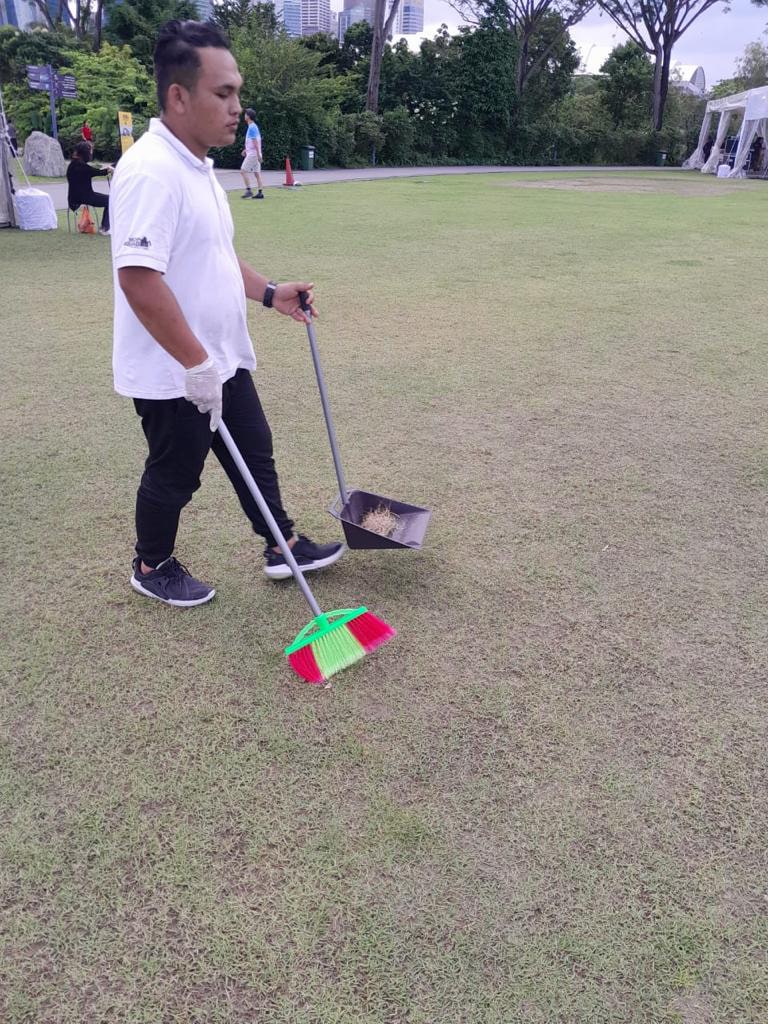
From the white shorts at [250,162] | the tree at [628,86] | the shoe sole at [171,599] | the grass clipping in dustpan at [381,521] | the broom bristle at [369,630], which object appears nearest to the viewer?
the broom bristle at [369,630]

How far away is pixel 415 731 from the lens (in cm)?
217

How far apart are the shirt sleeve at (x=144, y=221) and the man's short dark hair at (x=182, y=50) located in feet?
0.99

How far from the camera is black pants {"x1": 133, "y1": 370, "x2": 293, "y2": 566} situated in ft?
7.80

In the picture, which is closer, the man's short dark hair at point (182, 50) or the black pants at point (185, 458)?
the man's short dark hair at point (182, 50)

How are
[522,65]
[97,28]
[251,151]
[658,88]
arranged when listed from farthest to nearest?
1. [658,88]
2. [522,65]
3. [97,28]
4. [251,151]

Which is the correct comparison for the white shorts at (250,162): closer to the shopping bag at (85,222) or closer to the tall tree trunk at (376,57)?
the shopping bag at (85,222)

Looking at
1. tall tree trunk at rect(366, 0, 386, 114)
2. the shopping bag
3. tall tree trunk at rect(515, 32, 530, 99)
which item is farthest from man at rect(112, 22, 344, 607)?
tall tree trunk at rect(515, 32, 530, 99)

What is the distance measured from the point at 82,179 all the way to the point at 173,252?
9216 mm

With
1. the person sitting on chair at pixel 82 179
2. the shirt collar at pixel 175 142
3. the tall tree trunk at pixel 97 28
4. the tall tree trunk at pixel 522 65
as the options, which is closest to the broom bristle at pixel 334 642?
the shirt collar at pixel 175 142

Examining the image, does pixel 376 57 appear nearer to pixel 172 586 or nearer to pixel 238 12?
pixel 238 12

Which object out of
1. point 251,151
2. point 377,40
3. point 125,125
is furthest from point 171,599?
point 377,40

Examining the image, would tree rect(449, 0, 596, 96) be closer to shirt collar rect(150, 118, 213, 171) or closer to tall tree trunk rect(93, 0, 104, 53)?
tall tree trunk rect(93, 0, 104, 53)

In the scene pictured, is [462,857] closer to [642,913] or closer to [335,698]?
[642,913]

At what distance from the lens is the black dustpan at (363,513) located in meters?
2.82
